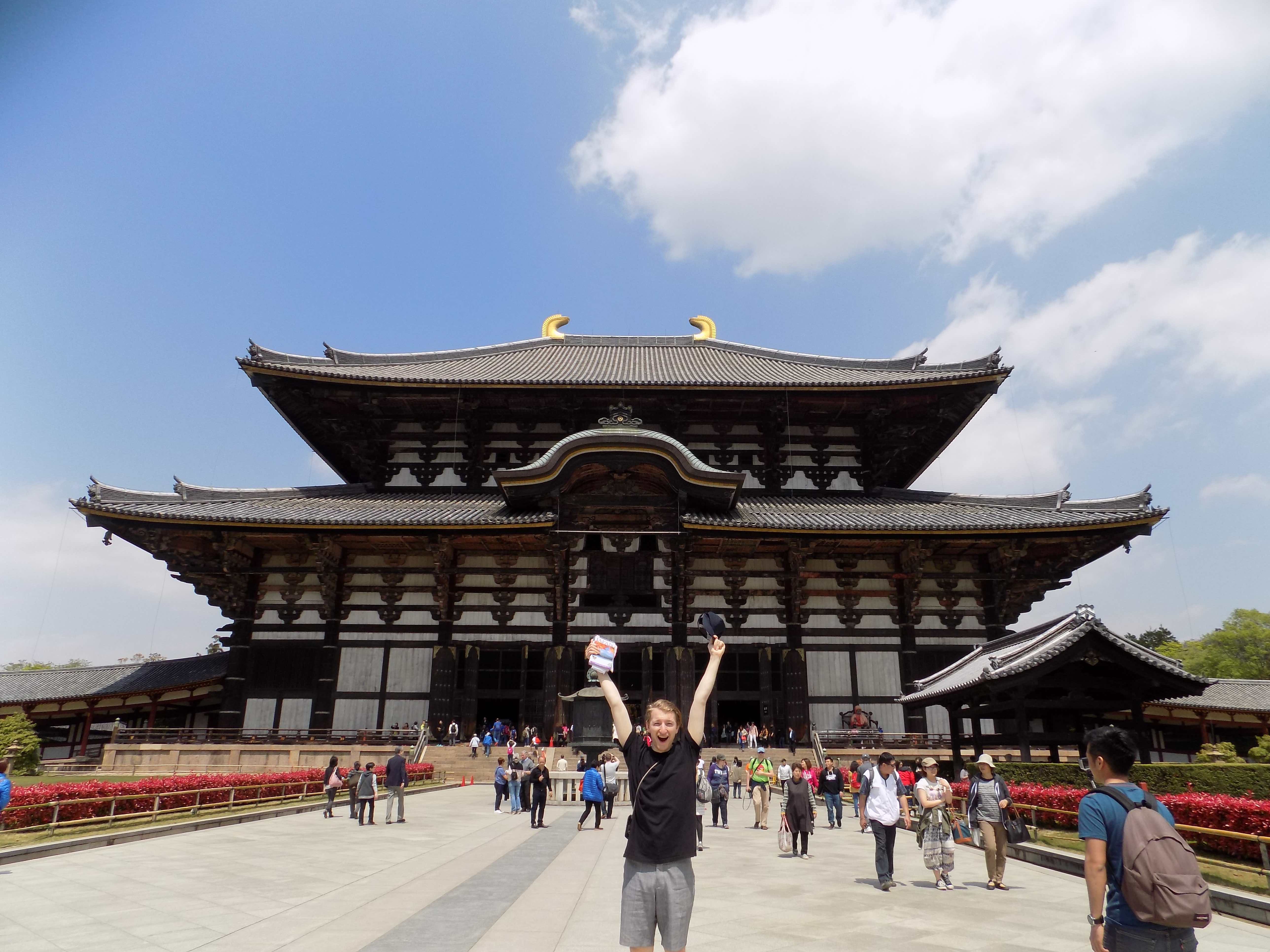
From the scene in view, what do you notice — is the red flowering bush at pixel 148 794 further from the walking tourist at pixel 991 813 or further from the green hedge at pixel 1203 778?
the green hedge at pixel 1203 778

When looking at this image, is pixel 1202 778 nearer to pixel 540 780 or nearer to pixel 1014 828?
pixel 1014 828

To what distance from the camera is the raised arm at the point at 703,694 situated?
4391 millimetres

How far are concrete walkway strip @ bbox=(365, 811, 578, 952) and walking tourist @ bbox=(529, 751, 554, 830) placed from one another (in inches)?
117

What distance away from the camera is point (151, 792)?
1447 cm

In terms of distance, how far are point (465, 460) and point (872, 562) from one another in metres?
15.5

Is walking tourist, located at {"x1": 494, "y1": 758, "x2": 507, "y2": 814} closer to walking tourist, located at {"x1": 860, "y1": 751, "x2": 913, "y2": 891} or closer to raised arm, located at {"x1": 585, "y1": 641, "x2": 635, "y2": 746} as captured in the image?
walking tourist, located at {"x1": 860, "y1": 751, "x2": 913, "y2": 891}

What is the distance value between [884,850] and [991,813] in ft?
4.95

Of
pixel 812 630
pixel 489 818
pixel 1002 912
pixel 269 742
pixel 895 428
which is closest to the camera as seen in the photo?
pixel 1002 912

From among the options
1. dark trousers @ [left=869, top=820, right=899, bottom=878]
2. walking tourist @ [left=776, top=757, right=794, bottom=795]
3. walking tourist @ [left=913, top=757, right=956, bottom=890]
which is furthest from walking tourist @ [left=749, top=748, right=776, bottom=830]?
dark trousers @ [left=869, top=820, right=899, bottom=878]

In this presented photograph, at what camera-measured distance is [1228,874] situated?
9.62m

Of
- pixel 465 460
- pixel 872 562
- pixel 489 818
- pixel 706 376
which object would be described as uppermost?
pixel 706 376

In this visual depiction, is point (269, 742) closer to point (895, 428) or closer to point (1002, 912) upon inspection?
point (1002, 912)

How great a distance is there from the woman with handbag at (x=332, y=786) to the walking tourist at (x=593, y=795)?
5412mm

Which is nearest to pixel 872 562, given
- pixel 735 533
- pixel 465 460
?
pixel 735 533
